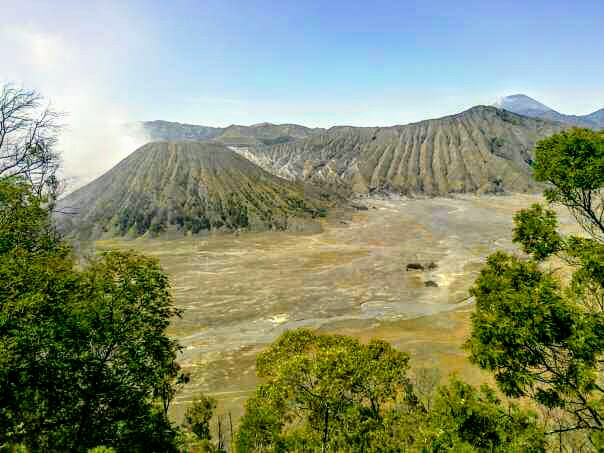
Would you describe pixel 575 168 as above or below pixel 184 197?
below

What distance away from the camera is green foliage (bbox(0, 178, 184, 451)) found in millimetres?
10359

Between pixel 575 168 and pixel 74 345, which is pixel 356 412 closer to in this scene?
pixel 74 345

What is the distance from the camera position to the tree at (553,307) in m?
8.49

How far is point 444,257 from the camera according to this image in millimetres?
82000

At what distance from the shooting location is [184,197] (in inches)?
5832

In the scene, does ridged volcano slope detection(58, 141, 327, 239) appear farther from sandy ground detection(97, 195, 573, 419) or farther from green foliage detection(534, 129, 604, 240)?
green foliage detection(534, 129, 604, 240)

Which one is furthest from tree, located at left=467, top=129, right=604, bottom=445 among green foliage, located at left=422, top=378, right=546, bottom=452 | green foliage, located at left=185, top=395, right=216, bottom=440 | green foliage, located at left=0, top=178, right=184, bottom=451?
green foliage, located at left=185, top=395, right=216, bottom=440

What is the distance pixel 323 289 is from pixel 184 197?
3989 inches

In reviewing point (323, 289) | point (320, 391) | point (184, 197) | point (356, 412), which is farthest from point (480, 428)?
point (184, 197)

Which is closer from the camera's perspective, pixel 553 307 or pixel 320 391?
pixel 553 307

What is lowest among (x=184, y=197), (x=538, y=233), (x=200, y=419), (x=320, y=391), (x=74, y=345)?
(x=200, y=419)

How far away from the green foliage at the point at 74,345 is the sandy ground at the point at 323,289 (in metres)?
20.4

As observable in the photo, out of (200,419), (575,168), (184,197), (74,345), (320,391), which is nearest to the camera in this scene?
(575,168)

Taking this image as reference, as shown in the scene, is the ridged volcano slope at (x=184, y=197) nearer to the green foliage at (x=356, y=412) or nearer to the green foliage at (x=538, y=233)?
the green foliage at (x=356, y=412)
